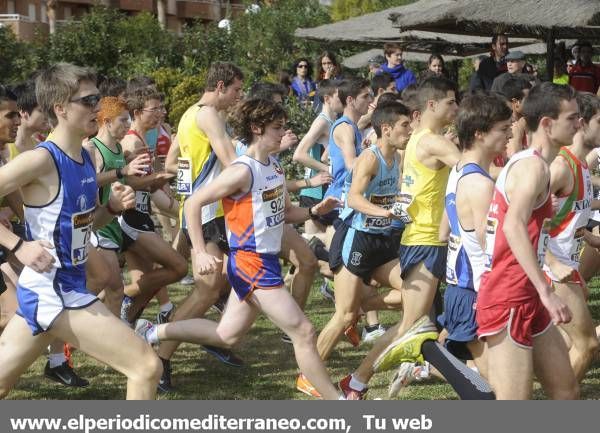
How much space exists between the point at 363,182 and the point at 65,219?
7.97 ft

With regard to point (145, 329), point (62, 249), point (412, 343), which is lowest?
point (145, 329)

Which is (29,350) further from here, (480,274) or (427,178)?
(427,178)

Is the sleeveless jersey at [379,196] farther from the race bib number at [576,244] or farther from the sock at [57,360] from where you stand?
the sock at [57,360]

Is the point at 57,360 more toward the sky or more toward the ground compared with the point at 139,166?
more toward the ground

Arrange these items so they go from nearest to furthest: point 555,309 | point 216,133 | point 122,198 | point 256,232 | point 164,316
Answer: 1. point 555,309
2. point 122,198
3. point 256,232
4. point 216,133
5. point 164,316

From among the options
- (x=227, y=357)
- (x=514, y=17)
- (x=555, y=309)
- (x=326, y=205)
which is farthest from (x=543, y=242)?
(x=514, y=17)

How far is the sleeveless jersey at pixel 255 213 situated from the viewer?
584cm

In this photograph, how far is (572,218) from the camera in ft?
19.2

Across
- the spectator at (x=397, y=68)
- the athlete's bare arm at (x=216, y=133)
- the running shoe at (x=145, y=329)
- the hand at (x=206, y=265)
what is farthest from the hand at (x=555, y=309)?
the spectator at (x=397, y=68)

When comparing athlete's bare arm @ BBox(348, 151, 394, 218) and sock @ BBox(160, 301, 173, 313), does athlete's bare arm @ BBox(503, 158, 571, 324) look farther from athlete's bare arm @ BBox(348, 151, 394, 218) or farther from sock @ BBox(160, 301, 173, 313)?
sock @ BBox(160, 301, 173, 313)

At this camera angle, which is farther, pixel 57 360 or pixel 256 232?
pixel 57 360

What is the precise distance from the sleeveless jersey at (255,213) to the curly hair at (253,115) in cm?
19

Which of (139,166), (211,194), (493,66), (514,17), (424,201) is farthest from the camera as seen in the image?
(493,66)

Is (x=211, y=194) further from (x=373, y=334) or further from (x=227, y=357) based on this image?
(x=373, y=334)
